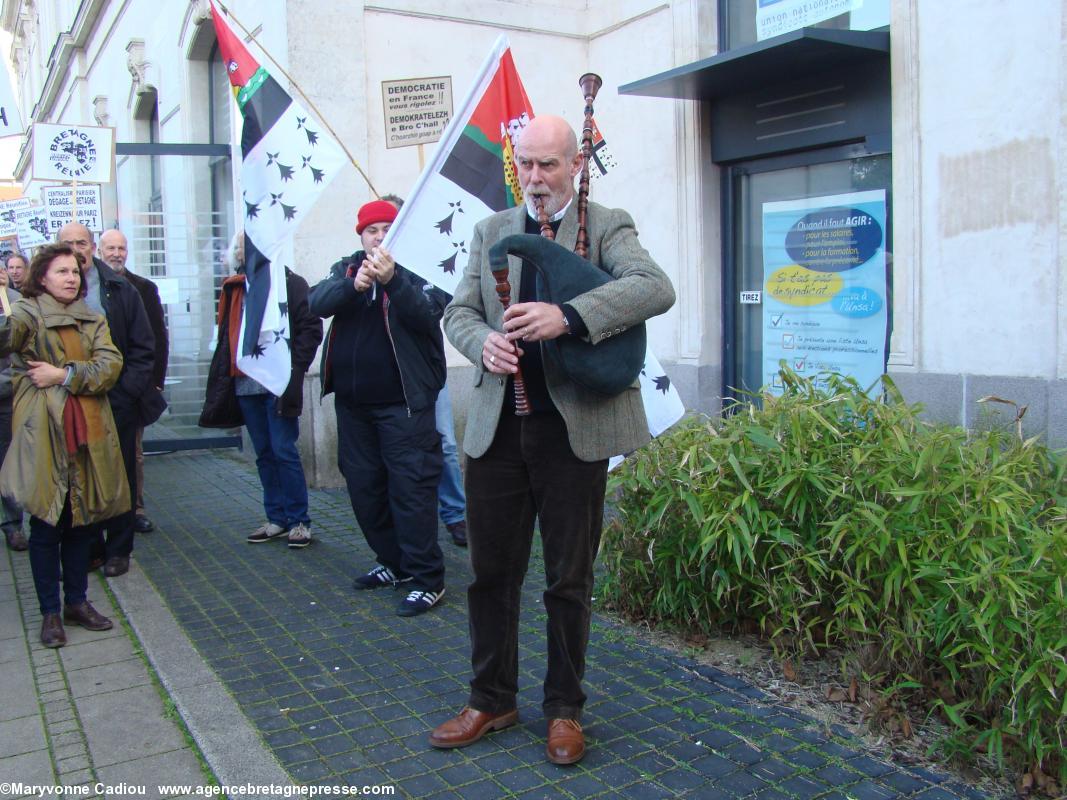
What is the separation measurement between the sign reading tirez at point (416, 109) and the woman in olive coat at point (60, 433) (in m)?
2.25

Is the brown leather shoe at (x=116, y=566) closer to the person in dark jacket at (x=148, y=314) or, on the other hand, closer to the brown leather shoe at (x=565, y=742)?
the person in dark jacket at (x=148, y=314)

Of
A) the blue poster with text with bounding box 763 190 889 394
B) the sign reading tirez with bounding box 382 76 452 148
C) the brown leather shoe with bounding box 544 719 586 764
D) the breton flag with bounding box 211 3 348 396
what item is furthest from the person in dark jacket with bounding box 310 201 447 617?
the blue poster with text with bounding box 763 190 889 394

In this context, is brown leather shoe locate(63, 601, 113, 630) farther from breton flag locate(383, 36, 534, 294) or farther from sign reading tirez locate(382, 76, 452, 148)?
sign reading tirez locate(382, 76, 452, 148)

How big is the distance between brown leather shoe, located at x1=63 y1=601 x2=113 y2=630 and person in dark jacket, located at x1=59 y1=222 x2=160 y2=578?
0.90 meters

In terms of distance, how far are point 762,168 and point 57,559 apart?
5.74 m

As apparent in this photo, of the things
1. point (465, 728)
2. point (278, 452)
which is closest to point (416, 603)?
point (465, 728)

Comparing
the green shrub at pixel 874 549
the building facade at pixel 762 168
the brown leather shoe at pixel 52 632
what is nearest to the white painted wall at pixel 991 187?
the building facade at pixel 762 168

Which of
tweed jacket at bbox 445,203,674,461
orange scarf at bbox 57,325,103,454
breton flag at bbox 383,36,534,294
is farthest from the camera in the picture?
orange scarf at bbox 57,325,103,454

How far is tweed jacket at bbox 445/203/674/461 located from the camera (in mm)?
3193

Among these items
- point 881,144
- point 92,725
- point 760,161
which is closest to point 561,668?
point 92,725

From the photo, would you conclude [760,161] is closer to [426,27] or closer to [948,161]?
[948,161]

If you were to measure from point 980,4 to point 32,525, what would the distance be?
19.5 ft

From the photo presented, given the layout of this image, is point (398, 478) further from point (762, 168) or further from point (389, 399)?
point (762, 168)

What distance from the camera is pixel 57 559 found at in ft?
16.2
